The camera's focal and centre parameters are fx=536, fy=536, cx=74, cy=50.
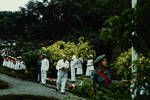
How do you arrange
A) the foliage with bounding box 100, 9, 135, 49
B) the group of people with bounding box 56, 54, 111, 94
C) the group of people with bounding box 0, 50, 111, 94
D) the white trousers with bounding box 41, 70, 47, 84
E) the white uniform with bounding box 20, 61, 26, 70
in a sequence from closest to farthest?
the foliage with bounding box 100, 9, 135, 49 < the group of people with bounding box 56, 54, 111, 94 < the group of people with bounding box 0, 50, 111, 94 < the white trousers with bounding box 41, 70, 47, 84 < the white uniform with bounding box 20, 61, 26, 70

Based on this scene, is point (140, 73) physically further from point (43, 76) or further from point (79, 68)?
point (79, 68)

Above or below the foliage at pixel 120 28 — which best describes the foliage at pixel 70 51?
above

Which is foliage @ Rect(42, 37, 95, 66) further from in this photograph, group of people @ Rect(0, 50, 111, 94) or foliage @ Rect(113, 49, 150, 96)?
foliage @ Rect(113, 49, 150, 96)

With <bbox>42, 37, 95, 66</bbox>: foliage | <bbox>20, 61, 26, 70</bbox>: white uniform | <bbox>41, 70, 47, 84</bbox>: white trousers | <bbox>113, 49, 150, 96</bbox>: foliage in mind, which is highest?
<bbox>42, 37, 95, 66</bbox>: foliage

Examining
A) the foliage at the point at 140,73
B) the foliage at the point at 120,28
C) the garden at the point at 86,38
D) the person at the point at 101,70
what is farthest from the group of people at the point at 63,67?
the foliage at the point at 120,28

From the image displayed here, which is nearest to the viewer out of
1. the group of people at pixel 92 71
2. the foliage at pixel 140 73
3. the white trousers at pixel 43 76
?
the foliage at pixel 140 73

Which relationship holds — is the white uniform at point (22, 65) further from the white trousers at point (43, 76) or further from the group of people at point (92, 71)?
the white trousers at point (43, 76)

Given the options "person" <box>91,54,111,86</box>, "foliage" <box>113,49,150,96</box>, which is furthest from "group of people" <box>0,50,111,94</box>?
"foliage" <box>113,49,150,96</box>

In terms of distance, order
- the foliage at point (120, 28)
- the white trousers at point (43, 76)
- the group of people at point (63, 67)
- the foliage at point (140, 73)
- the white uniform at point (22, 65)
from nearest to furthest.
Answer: the foliage at point (120, 28)
the foliage at point (140, 73)
the group of people at point (63, 67)
the white trousers at point (43, 76)
the white uniform at point (22, 65)

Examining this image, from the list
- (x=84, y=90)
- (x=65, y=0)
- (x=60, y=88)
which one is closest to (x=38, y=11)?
(x=65, y=0)

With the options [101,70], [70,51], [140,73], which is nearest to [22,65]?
[70,51]

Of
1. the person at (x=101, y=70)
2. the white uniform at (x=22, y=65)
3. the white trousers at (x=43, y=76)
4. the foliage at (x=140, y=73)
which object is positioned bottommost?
the foliage at (x=140, y=73)

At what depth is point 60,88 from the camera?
24.5 metres

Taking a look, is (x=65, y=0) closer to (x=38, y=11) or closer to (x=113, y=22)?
(x=38, y=11)
